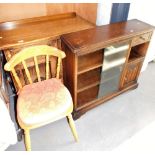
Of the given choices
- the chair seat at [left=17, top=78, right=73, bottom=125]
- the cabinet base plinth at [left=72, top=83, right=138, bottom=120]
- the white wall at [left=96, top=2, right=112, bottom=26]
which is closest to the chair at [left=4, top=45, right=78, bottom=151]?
the chair seat at [left=17, top=78, right=73, bottom=125]

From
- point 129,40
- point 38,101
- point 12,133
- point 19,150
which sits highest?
point 129,40

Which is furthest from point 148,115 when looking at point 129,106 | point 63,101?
point 63,101

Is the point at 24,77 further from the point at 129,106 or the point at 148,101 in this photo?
the point at 148,101

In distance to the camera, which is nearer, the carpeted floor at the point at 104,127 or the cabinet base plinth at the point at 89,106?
the carpeted floor at the point at 104,127

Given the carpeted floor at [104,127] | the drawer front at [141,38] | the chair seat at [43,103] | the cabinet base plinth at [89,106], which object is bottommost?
the carpeted floor at [104,127]

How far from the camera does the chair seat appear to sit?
1.12m

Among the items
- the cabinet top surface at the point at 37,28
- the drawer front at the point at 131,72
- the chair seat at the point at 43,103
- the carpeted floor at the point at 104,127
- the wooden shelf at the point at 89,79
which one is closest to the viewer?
the chair seat at the point at 43,103

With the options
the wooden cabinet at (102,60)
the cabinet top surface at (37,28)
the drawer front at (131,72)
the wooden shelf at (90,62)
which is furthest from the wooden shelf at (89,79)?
the cabinet top surface at (37,28)

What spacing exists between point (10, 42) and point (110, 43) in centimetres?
78

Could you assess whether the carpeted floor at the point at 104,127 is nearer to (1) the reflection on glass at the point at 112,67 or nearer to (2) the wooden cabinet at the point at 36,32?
(1) the reflection on glass at the point at 112,67

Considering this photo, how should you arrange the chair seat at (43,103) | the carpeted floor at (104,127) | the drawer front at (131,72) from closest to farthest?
1. the chair seat at (43,103)
2. the carpeted floor at (104,127)
3. the drawer front at (131,72)

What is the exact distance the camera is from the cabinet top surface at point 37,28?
122 cm

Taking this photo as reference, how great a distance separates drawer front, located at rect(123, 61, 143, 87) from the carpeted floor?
185 mm

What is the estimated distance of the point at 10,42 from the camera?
3.85 ft
